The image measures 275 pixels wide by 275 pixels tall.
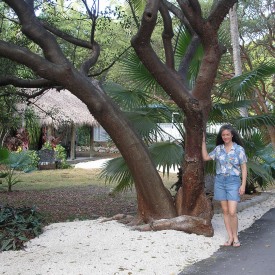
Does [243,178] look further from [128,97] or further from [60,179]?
[60,179]

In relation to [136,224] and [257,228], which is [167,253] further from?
[257,228]

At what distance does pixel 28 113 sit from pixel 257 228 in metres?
6.10

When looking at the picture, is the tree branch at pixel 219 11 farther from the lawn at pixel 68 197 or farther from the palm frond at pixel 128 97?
the lawn at pixel 68 197

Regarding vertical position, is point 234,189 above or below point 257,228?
above

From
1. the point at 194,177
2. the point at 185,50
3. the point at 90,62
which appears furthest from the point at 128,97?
the point at 194,177

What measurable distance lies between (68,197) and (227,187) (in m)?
6.91

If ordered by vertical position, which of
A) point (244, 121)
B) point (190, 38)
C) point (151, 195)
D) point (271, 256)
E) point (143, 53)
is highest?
point (190, 38)

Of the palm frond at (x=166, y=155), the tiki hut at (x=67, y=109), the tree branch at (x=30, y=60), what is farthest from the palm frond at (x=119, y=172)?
the tiki hut at (x=67, y=109)

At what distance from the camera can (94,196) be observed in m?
13.1

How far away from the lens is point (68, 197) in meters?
12.8

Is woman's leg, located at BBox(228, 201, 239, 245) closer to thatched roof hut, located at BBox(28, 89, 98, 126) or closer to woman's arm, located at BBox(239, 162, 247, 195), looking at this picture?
woman's arm, located at BBox(239, 162, 247, 195)

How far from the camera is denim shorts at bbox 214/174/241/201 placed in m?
A: 6.58

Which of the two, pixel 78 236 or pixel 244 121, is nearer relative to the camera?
pixel 78 236

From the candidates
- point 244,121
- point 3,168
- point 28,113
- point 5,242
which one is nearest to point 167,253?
point 5,242
